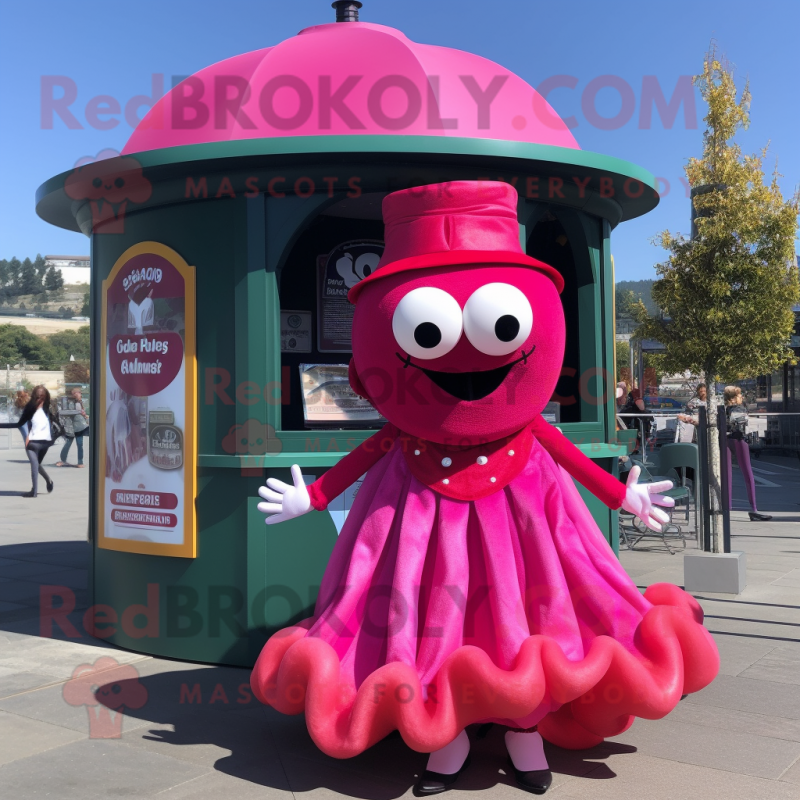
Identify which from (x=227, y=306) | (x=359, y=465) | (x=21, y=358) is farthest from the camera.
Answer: (x=21, y=358)

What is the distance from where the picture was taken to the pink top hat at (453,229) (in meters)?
3.89

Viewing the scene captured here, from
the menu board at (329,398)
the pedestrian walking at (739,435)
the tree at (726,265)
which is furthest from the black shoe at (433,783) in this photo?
A: the tree at (726,265)

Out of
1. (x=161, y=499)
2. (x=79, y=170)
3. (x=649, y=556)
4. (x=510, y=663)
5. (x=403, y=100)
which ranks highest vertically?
(x=403, y=100)

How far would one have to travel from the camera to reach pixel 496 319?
12.2ft

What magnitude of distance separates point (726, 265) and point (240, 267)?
10.5 metres

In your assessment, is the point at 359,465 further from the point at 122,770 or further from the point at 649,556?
the point at 649,556

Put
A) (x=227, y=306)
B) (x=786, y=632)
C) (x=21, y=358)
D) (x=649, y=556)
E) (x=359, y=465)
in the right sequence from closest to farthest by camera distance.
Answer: (x=359, y=465) < (x=227, y=306) < (x=786, y=632) < (x=649, y=556) < (x=21, y=358)

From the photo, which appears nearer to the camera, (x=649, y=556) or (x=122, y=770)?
(x=122, y=770)

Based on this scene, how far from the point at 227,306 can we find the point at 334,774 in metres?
2.79

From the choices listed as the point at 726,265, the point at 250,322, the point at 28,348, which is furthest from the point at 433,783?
the point at 28,348

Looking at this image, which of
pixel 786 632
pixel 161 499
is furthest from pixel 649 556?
pixel 161 499

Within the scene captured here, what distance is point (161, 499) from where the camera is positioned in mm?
5820

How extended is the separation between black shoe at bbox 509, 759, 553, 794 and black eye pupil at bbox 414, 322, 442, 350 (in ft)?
5.87

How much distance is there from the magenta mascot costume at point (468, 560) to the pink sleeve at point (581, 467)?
1 centimetres
